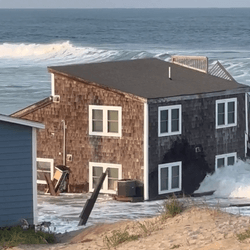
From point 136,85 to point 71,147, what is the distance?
298cm

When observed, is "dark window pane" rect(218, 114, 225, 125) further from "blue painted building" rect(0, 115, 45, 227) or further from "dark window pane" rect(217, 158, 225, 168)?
"blue painted building" rect(0, 115, 45, 227)

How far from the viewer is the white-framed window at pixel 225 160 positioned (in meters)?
Answer: 29.1

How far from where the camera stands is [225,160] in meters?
29.4

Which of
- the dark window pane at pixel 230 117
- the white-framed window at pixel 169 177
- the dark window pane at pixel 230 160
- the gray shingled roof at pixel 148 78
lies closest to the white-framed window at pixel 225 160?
the dark window pane at pixel 230 160

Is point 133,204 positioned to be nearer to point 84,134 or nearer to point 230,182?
point 84,134

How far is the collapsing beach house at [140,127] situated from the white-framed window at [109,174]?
3 centimetres

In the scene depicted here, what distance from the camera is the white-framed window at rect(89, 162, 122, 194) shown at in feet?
89.5

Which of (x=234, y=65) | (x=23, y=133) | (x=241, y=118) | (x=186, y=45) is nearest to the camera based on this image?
(x=23, y=133)

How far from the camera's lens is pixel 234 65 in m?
84.6

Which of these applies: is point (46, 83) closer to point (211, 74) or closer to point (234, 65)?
point (234, 65)

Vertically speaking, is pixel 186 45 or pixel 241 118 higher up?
pixel 186 45

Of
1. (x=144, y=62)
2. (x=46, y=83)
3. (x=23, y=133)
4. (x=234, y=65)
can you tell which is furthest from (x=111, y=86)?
(x=234, y=65)

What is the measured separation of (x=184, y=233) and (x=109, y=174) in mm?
11888

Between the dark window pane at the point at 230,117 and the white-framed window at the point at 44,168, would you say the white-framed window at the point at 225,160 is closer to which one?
the dark window pane at the point at 230,117
